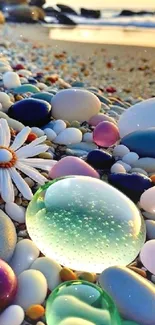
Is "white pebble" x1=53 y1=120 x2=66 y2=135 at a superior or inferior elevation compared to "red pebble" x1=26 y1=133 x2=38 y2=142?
inferior

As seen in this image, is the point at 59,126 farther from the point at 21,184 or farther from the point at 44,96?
the point at 21,184

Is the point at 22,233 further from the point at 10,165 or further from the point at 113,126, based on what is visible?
the point at 113,126

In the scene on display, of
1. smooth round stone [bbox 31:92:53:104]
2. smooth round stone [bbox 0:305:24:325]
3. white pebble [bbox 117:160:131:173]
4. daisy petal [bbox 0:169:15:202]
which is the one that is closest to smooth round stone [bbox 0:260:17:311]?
smooth round stone [bbox 0:305:24:325]

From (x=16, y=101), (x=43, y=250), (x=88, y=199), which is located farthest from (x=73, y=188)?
(x=16, y=101)

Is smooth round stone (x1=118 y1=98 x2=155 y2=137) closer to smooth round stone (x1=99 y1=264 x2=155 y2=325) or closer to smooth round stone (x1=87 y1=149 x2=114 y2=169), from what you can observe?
smooth round stone (x1=87 y1=149 x2=114 y2=169)

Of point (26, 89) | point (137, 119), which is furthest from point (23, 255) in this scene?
point (26, 89)

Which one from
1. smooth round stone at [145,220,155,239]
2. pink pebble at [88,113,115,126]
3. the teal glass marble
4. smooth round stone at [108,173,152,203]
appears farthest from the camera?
pink pebble at [88,113,115,126]

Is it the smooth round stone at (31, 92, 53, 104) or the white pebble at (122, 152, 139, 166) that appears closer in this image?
the white pebble at (122, 152, 139, 166)
